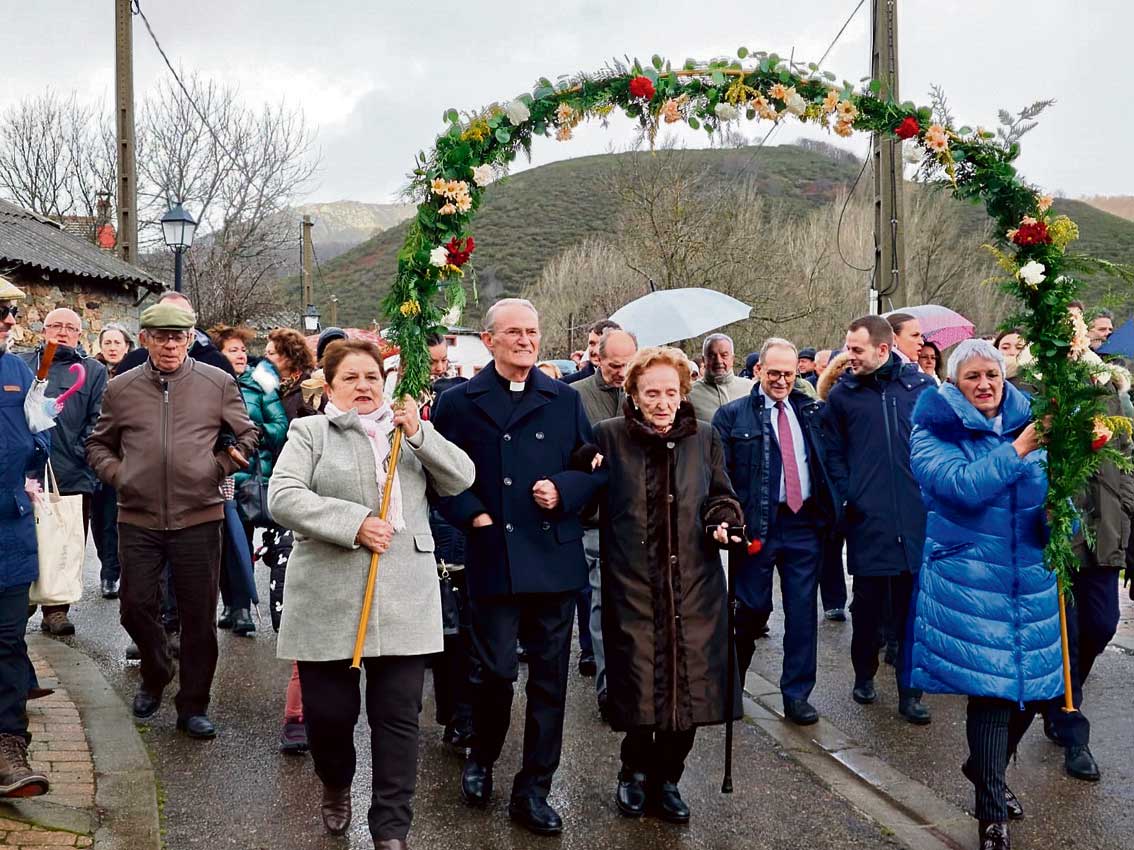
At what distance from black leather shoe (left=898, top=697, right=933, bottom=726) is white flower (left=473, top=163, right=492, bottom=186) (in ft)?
12.2

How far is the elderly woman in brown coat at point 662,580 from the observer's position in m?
4.95

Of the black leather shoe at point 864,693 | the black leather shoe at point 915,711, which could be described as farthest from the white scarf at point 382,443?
the black leather shoe at point 864,693

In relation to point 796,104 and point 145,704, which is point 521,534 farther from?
point 145,704

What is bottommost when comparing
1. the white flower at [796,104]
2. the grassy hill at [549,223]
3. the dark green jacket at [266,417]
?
the dark green jacket at [266,417]

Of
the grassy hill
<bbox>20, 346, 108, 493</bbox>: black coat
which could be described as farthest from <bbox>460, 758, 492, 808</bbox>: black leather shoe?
the grassy hill

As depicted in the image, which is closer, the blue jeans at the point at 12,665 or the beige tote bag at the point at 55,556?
the blue jeans at the point at 12,665

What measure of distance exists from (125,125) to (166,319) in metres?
14.3

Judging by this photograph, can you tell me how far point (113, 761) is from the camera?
572 centimetres

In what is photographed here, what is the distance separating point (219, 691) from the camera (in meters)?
7.14

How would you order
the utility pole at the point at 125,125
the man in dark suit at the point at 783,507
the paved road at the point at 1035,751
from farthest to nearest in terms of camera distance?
the utility pole at the point at 125,125
the man in dark suit at the point at 783,507
the paved road at the point at 1035,751

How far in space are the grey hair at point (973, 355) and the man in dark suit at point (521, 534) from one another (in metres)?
1.60

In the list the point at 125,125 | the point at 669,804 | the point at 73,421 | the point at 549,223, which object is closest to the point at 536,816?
the point at 669,804

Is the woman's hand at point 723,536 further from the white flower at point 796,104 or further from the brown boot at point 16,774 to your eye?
the brown boot at point 16,774

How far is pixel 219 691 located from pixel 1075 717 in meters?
4.76
